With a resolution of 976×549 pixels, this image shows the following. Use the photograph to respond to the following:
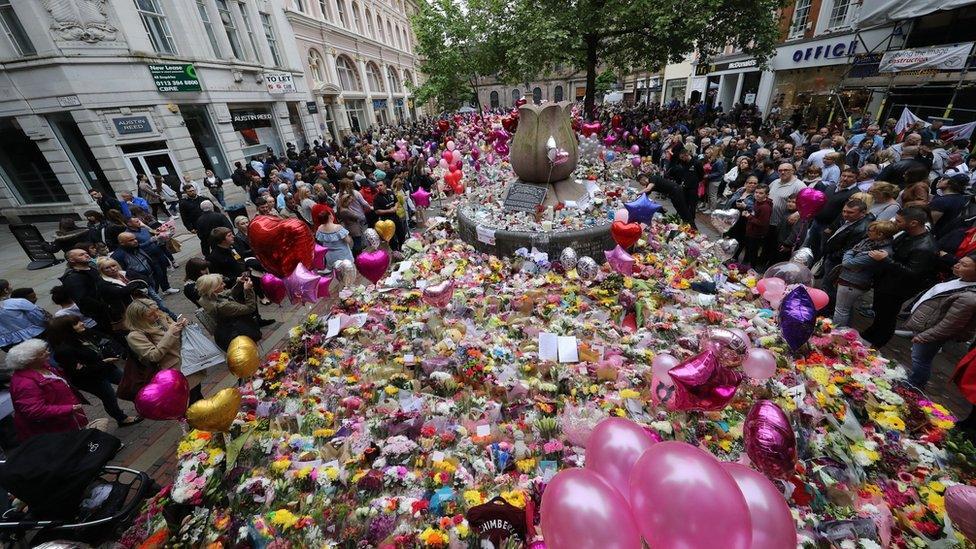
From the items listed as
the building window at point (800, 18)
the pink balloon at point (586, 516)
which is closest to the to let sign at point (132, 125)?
the pink balloon at point (586, 516)

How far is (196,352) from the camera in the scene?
3752 mm

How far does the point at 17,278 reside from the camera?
8836 mm

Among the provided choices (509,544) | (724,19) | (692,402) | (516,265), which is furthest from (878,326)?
(724,19)

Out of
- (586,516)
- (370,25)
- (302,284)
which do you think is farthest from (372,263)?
(370,25)

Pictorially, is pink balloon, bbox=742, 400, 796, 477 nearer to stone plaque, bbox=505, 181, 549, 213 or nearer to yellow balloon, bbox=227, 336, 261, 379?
yellow balloon, bbox=227, 336, 261, 379

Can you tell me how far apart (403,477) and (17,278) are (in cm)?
1177

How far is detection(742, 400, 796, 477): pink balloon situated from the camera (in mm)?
2361

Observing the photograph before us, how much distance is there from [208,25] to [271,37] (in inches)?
170

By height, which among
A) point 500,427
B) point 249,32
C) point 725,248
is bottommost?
point 500,427

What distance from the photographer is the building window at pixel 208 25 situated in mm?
15416

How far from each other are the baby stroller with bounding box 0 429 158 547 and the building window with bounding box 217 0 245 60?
19.6 meters

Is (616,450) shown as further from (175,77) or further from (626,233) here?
(175,77)

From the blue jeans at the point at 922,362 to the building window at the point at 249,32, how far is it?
23393 mm

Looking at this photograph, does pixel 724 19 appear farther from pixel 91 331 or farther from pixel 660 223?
pixel 91 331
